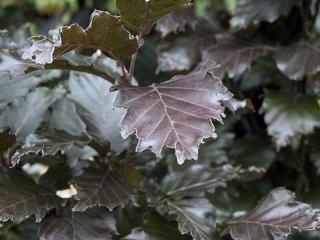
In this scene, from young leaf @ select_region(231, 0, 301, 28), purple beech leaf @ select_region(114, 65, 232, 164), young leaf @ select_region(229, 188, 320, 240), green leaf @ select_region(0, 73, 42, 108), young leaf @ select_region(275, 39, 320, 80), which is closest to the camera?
purple beech leaf @ select_region(114, 65, 232, 164)

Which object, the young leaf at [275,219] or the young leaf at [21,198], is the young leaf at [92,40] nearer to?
the young leaf at [21,198]

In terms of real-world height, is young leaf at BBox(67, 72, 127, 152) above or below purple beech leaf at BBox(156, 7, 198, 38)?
above

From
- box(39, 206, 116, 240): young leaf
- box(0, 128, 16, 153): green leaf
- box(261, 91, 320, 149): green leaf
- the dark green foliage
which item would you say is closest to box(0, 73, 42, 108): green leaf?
the dark green foliage

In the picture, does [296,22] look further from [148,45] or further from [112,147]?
[112,147]

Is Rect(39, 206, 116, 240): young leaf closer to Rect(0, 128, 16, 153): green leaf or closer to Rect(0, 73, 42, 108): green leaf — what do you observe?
Rect(0, 128, 16, 153): green leaf

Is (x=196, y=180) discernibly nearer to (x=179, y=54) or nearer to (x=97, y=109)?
(x=97, y=109)

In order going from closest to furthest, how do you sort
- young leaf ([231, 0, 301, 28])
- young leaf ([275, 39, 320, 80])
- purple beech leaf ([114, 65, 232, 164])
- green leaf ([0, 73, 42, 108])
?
purple beech leaf ([114, 65, 232, 164]) < green leaf ([0, 73, 42, 108]) < young leaf ([275, 39, 320, 80]) < young leaf ([231, 0, 301, 28])
